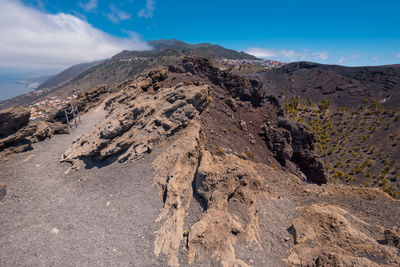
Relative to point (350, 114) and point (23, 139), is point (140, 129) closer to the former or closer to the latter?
point (23, 139)

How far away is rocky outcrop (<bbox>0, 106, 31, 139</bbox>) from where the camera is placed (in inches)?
530

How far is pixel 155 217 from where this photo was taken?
8414 millimetres

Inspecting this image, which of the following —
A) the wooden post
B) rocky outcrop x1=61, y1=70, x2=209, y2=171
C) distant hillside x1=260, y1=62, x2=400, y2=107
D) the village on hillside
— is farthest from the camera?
the village on hillside

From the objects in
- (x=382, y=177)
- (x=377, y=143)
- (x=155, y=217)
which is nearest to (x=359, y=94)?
(x=377, y=143)

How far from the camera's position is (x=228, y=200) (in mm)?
8648

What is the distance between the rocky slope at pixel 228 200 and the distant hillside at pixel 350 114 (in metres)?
24.3

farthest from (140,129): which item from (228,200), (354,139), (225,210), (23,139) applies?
(354,139)

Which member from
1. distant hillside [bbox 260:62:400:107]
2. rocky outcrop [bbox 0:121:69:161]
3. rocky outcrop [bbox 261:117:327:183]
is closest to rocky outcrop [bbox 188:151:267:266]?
rocky outcrop [bbox 261:117:327:183]

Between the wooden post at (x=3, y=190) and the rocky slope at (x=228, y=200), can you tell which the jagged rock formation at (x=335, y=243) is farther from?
the wooden post at (x=3, y=190)

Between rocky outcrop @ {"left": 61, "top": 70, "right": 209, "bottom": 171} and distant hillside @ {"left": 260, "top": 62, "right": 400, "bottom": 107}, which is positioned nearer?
rocky outcrop @ {"left": 61, "top": 70, "right": 209, "bottom": 171}

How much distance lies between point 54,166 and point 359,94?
277 feet

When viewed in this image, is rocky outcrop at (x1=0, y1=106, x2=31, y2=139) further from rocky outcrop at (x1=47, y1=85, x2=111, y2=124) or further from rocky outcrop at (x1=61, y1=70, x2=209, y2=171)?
rocky outcrop at (x1=47, y1=85, x2=111, y2=124)

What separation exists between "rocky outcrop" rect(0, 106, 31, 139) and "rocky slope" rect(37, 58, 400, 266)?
4.88m

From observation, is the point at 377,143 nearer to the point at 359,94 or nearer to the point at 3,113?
the point at 359,94
